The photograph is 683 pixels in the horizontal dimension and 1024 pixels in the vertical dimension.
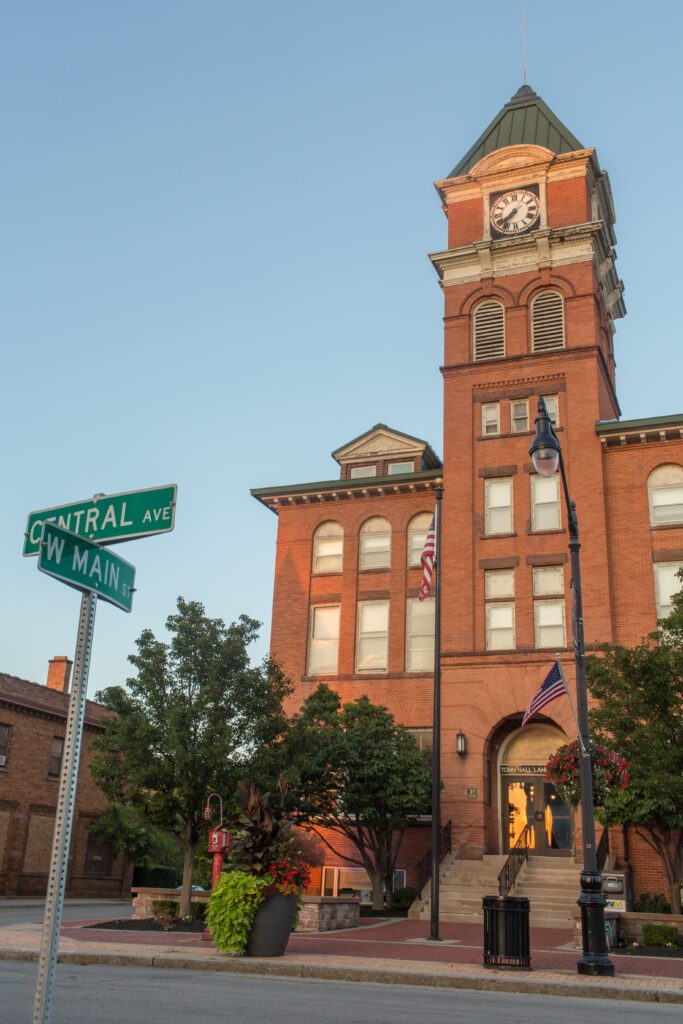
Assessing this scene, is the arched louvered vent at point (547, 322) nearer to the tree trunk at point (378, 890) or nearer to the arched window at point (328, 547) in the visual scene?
the arched window at point (328, 547)

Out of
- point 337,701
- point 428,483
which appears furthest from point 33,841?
point 428,483

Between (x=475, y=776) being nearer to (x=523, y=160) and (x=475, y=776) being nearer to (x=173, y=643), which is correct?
(x=173, y=643)

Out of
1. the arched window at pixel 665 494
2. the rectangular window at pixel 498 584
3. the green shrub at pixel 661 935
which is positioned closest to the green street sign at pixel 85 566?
the green shrub at pixel 661 935

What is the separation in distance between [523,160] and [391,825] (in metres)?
25.7

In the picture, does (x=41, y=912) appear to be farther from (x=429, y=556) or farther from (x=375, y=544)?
(x=375, y=544)

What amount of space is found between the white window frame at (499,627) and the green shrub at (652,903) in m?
8.71

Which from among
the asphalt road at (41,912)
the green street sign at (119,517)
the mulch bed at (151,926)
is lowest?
the asphalt road at (41,912)

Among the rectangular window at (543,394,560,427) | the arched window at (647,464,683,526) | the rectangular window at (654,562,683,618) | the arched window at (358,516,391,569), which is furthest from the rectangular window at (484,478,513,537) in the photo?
the rectangular window at (654,562,683,618)

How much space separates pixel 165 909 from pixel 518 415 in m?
20.9

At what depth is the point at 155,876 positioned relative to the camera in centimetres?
4712

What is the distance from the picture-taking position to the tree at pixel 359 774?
26.4m

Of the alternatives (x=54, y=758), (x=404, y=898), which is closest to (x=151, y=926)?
(x=404, y=898)

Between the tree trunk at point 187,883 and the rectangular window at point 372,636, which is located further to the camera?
the rectangular window at point 372,636

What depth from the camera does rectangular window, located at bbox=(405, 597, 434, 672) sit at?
34531 mm
